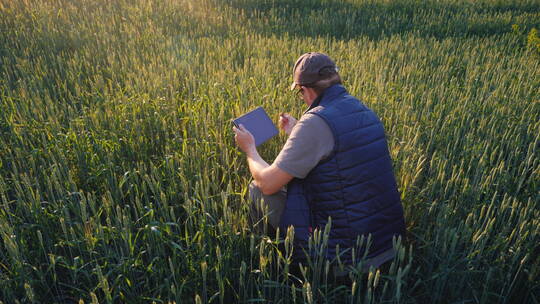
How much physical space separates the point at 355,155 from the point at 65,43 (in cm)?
446

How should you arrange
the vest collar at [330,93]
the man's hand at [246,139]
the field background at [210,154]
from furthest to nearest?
1. the man's hand at [246,139]
2. the vest collar at [330,93]
3. the field background at [210,154]

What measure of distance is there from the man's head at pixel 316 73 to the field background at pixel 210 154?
0.66 meters

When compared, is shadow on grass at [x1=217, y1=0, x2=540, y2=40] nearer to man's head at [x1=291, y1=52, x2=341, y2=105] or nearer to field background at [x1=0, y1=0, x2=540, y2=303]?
field background at [x1=0, y1=0, x2=540, y2=303]

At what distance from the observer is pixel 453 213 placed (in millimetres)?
2295

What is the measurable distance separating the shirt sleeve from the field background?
1.16ft

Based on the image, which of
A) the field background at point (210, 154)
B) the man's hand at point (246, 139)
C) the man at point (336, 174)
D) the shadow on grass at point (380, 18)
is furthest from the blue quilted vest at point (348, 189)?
the shadow on grass at point (380, 18)

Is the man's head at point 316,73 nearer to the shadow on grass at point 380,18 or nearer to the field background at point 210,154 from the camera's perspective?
the field background at point 210,154

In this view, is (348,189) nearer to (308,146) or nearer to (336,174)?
(336,174)

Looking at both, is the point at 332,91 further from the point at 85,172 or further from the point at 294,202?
the point at 85,172

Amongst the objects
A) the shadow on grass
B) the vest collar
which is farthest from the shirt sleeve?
the shadow on grass

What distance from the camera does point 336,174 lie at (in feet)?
5.99

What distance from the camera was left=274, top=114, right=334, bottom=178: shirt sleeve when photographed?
1.80m

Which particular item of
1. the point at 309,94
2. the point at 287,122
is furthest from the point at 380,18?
the point at 309,94

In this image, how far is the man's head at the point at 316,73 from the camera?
77.2 inches
